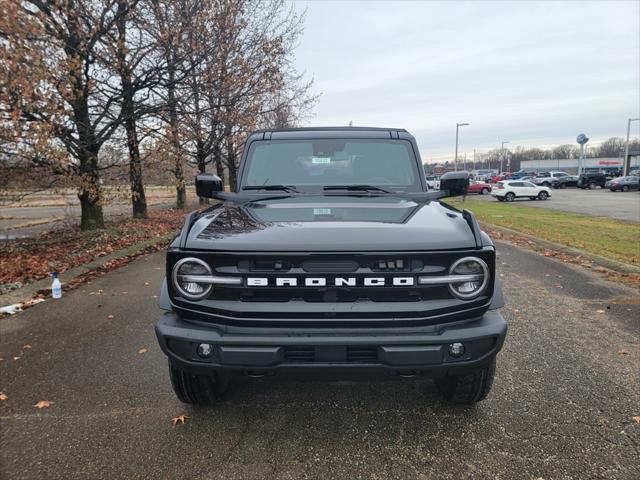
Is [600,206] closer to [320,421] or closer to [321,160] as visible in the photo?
[321,160]

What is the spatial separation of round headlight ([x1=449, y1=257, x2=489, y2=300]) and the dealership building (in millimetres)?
95412

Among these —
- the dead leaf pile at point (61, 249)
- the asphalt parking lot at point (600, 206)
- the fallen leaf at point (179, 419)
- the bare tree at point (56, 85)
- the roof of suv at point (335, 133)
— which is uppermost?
the bare tree at point (56, 85)

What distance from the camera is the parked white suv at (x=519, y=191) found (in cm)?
3134

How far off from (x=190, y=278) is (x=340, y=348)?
0.89m

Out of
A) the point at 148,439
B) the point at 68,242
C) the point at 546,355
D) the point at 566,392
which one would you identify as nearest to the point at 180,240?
the point at 148,439

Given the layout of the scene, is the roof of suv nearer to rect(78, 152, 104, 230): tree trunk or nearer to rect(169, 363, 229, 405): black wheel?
rect(169, 363, 229, 405): black wheel

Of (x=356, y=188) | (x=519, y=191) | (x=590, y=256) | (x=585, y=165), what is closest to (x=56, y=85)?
(x=356, y=188)

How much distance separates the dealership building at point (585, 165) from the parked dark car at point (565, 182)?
137 feet

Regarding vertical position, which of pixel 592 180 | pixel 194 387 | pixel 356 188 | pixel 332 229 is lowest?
pixel 194 387

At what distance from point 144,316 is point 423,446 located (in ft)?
11.7

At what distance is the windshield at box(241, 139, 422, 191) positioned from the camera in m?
A: 3.60

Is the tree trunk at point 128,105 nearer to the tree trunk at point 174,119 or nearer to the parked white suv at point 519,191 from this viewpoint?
the tree trunk at point 174,119

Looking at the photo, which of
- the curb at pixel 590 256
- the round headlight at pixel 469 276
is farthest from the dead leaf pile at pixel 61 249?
the curb at pixel 590 256

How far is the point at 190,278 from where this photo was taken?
230cm
